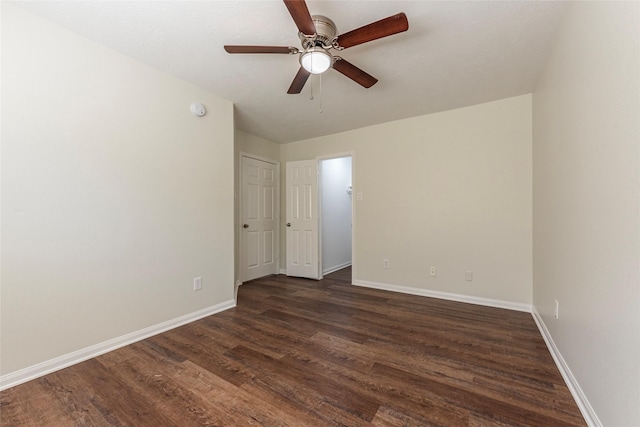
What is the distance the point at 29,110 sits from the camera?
1694 millimetres

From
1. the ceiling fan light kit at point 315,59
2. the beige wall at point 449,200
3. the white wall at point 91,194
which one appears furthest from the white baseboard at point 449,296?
the ceiling fan light kit at point 315,59

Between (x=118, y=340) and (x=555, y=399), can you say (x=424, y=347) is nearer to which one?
(x=555, y=399)

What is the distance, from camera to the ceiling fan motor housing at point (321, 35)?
162 cm

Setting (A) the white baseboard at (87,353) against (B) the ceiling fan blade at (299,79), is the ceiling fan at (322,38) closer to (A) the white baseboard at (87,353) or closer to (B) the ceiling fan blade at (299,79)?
(B) the ceiling fan blade at (299,79)

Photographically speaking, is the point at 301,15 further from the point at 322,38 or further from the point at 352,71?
the point at 352,71

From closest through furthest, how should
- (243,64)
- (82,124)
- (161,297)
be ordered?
(82,124)
(243,64)
(161,297)

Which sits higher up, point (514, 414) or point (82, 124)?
point (82, 124)

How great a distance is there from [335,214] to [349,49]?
3242 millimetres

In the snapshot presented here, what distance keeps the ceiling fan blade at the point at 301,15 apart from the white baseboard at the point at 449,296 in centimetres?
315

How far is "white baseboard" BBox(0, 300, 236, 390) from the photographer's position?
162cm

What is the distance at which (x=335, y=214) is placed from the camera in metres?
4.99

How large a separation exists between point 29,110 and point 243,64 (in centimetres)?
149

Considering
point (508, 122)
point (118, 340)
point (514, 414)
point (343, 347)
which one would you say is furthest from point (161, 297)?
point (508, 122)

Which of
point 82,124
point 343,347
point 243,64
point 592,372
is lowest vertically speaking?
point 343,347
